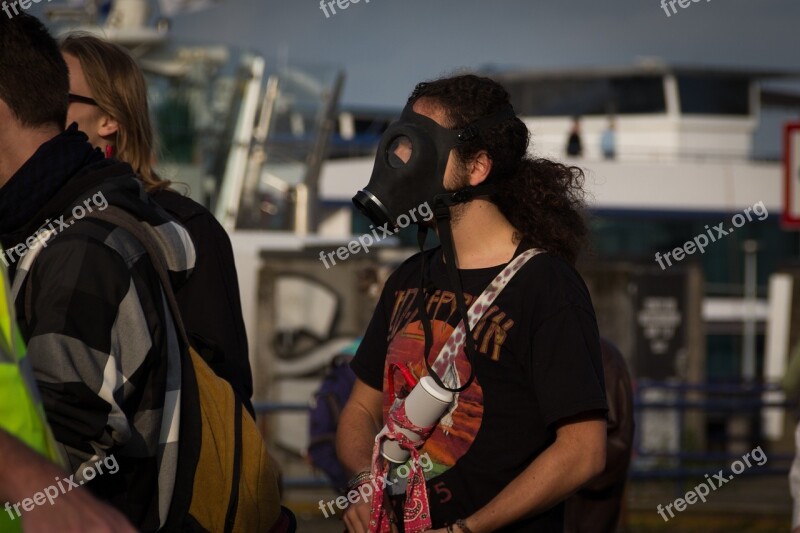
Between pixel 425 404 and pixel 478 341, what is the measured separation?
235mm

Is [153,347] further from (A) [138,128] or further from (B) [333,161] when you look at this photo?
(B) [333,161]

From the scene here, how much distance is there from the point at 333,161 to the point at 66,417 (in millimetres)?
35284

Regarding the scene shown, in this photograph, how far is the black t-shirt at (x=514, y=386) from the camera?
334 cm

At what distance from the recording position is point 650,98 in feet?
132

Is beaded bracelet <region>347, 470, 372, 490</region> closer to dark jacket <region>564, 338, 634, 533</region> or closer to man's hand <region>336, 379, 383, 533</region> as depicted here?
man's hand <region>336, 379, 383, 533</region>

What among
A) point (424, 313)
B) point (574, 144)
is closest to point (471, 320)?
point (424, 313)

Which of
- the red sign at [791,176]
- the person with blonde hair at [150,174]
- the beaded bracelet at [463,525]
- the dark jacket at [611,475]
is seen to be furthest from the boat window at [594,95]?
the beaded bracelet at [463,525]

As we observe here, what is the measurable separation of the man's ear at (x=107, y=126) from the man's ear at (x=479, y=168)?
1326 millimetres

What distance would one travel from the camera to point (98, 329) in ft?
8.69

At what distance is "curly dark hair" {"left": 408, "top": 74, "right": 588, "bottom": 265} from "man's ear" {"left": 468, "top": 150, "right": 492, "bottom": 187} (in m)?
0.01

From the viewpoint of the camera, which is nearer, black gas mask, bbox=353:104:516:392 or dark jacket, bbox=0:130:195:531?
dark jacket, bbox=0:130:195:531

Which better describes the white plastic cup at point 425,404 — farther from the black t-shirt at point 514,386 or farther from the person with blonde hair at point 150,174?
the person with blonde hair at point 150,174

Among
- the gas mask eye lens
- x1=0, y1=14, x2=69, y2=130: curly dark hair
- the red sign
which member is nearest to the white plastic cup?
the gas mask eye lens

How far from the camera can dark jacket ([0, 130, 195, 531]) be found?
2617mm
